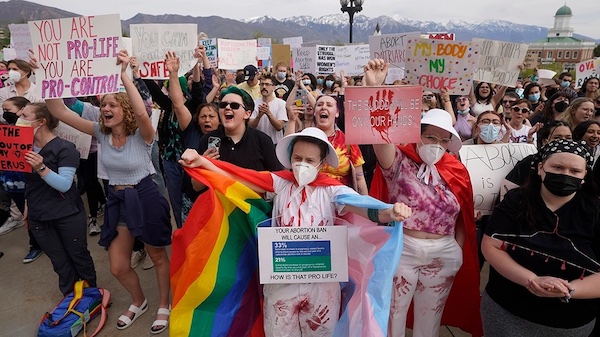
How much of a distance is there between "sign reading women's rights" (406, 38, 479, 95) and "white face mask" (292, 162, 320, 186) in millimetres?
1988

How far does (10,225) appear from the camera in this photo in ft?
17.7

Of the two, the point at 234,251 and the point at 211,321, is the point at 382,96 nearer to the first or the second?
the point at 234,251

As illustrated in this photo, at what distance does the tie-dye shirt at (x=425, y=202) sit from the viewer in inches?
96.7

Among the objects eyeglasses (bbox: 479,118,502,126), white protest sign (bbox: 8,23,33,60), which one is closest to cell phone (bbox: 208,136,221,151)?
eyeglasses (bbox: 479,118,502,126)

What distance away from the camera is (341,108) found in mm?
4500

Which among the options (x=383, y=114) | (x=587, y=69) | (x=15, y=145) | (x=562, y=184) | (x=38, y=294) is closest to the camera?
(x=562, y=184)

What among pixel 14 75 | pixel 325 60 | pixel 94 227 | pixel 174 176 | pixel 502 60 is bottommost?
pixel 94 227

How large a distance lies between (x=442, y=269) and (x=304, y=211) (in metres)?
1.01

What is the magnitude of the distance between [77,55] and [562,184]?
3.42m

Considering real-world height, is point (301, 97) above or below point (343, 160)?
above

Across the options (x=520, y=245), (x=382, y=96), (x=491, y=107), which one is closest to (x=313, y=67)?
(x=491, y=107)

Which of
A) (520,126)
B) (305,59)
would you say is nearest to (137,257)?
(520,126)

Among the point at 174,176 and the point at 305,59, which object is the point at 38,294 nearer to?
the point at 174,176

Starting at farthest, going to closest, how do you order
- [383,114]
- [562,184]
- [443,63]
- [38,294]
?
[38,294] → [443,63] → [383,114] → [562,184]
